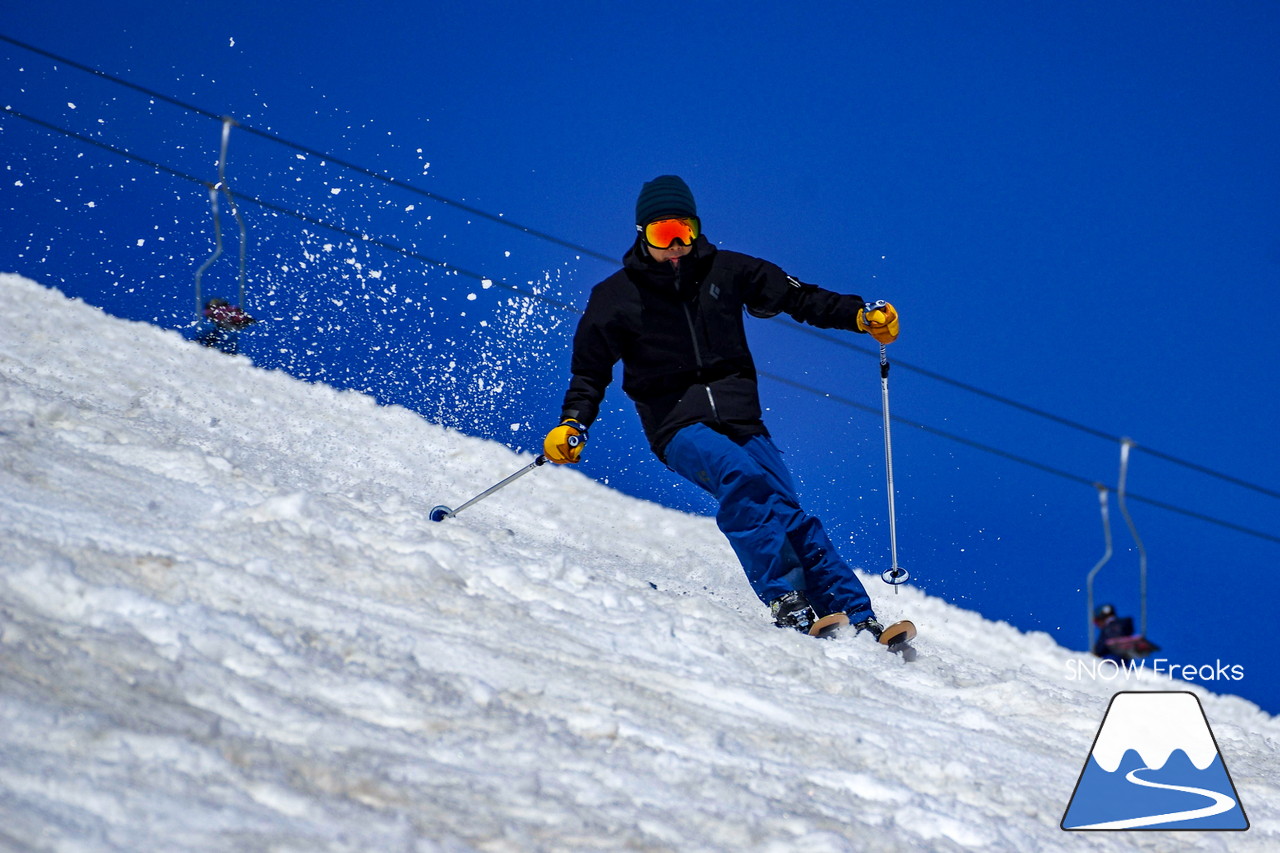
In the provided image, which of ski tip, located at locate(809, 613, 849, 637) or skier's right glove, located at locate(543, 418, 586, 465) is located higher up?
skier's right glove, located at locate(543, 418, 586, 465)

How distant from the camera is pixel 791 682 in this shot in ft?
8.54

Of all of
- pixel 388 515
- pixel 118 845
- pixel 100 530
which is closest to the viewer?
pixel 118 845

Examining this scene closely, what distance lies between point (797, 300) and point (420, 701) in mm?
2754

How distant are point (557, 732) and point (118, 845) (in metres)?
0.82

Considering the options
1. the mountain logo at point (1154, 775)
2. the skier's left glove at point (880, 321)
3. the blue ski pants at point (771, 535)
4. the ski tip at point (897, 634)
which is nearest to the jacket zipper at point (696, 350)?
the blue ski pants at point (771, 535)

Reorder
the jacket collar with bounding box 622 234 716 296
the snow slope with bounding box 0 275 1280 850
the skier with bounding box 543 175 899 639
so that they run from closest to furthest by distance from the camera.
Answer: the snow slope with bounding box 0 275 1280 850 → the skier with bounding box 543 175 899 639 → the jacket collar with bounding box 622 234 716 296

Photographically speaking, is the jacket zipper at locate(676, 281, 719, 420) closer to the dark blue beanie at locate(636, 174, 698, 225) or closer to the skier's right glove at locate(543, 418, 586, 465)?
the dark blue beanie at locate(636, 174, 698, 225)

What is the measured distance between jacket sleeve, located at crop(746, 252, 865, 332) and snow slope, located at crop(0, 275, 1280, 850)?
132 centimetres

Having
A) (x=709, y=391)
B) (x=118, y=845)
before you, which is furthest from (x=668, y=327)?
(x=118, y=845)

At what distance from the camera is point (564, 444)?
3896 millimetres

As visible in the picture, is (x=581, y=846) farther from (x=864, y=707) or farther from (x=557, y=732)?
(x=864, y=707)

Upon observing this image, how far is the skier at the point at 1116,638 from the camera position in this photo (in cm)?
800

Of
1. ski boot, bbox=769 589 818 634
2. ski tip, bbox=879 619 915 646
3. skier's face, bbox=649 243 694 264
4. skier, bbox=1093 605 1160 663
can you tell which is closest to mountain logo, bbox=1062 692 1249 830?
ski tip, bbox=879 619 915 646

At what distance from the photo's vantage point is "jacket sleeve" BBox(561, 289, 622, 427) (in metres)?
3.98
